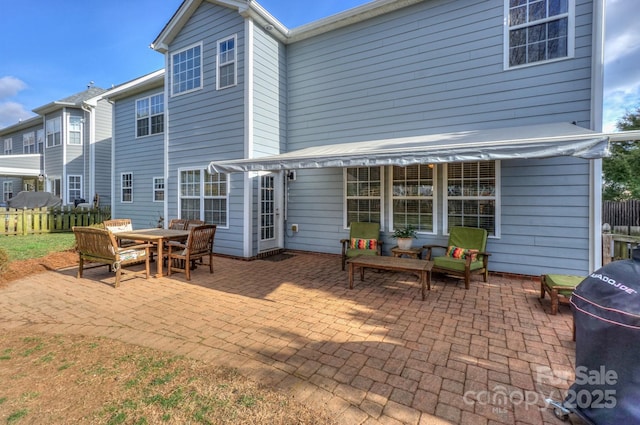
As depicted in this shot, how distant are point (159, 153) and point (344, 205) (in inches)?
309

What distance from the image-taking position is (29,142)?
62.9 feet

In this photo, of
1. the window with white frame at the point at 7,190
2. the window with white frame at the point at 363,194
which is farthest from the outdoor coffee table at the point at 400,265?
the window with white frame at the point at 7,190

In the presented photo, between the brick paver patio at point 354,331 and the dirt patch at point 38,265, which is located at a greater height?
the dirt patch at point 38,265

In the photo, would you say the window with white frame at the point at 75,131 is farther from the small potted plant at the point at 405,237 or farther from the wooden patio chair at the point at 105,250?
the small potted plant at the point at 405,237

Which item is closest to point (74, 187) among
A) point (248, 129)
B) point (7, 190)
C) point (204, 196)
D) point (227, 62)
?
point (7, 190)

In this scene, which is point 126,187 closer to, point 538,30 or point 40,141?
point 40,141

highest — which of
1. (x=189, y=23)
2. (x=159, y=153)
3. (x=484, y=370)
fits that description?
(x=189, y=23)

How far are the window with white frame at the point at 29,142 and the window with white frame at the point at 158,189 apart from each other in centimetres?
1402

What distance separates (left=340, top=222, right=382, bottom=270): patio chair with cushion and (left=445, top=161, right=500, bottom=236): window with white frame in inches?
64.9

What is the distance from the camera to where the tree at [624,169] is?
60.5ft

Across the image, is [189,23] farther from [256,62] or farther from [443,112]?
[443,112]

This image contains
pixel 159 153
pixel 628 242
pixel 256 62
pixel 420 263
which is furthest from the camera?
pixel 159 153

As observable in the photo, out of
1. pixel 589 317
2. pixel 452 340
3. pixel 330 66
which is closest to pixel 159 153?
pixel 330 66

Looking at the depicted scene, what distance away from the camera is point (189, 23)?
8.88m
